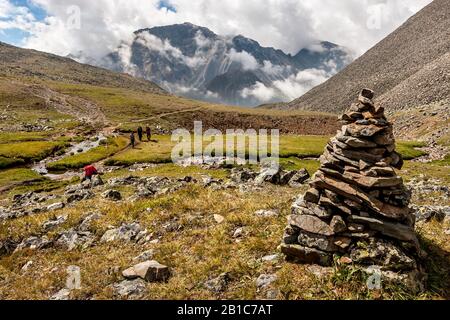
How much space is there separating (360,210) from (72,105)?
122728 mm

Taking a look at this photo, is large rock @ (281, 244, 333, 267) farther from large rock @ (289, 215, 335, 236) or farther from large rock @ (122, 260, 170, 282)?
large rock @ (122, 260, 170, 282)

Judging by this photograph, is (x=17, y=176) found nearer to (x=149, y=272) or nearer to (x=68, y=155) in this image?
(x=68, y=155)

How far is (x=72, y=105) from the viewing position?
124 metres

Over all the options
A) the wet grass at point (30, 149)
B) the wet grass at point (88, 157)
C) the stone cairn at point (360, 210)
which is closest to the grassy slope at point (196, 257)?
the stone cairn at point (360, 210)

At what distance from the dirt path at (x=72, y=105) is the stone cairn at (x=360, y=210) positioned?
85688mm

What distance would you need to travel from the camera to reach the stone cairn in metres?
13.7

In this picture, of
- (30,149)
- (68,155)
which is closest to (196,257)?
(68,155)

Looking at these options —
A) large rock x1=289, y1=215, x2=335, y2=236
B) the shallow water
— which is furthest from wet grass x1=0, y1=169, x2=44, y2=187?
large rock x1=289, y1=215, x2=335, y2=236

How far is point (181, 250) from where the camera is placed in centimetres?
1727

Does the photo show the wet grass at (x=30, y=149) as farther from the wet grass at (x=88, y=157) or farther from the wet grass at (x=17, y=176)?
the wet grass at (x=17, y=176)

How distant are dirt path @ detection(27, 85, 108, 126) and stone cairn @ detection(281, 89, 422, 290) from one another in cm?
8569

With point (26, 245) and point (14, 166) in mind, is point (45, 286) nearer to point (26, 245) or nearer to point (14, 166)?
point (26, 245)

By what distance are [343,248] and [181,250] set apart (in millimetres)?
6948
